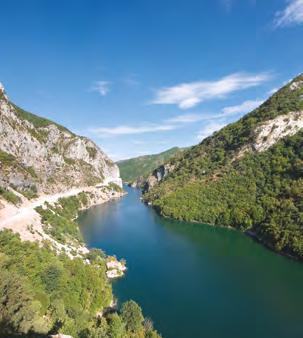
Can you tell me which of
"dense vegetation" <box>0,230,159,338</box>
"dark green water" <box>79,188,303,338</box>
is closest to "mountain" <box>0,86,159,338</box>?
"dense vegetation" <box>0,230,159,338</box>

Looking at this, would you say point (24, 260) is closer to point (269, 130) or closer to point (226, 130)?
point (269, 130)

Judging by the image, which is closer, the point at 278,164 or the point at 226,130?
the point at 278,164

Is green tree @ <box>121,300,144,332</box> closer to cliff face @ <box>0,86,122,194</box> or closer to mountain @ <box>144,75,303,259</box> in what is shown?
mountain @ <box>144,75,303,259</box>

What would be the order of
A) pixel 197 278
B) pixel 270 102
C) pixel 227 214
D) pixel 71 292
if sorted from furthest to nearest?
pixel 270 102 < pixel 227 214 < pixel 197 278 < pixel 71 292

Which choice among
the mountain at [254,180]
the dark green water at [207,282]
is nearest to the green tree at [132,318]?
the dark green water at [207,282]

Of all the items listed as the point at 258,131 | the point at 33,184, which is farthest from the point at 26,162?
the point at 258,131

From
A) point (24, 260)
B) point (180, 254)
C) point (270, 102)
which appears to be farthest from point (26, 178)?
point (270, 102)
